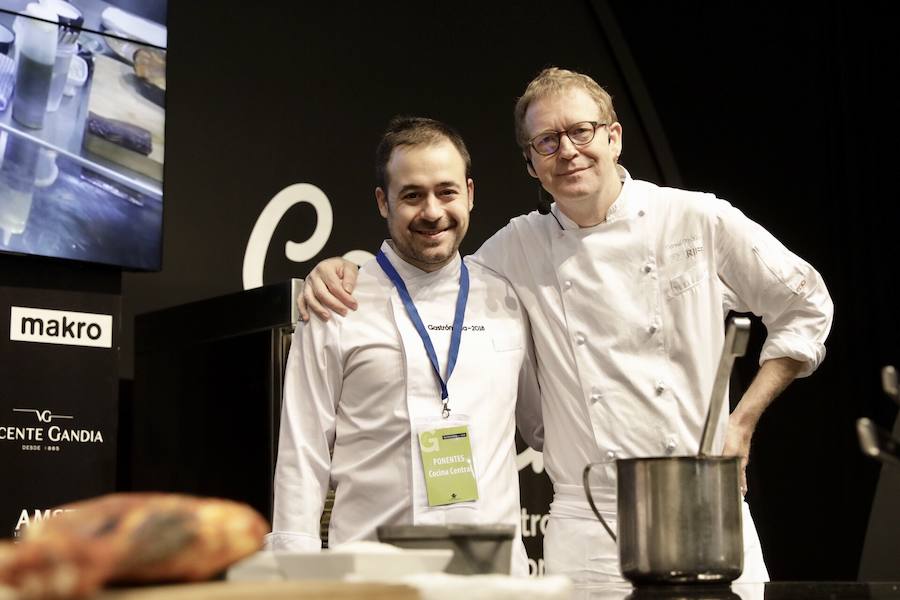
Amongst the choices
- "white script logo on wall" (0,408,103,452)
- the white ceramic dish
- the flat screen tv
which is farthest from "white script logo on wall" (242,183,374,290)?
the white ceramic dish

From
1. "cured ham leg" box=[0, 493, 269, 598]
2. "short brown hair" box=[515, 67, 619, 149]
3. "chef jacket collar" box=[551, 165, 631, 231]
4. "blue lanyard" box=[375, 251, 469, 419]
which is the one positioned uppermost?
"short brown hair" box=[515, 67, 619, 149]

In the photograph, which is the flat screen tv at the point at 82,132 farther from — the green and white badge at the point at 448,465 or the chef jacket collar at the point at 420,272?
the green and white badge at the point at 448,465

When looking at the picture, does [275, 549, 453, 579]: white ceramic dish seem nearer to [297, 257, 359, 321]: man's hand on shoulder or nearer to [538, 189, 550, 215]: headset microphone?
[297, 257, 359, 321]: man's hand on shoulder

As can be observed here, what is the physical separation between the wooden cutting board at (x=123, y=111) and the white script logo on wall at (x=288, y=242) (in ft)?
1.83

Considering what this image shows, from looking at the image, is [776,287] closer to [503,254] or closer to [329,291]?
[503,254]

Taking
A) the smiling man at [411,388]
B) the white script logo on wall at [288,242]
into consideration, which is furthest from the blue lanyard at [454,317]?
the white script logo on wall at [288,242]

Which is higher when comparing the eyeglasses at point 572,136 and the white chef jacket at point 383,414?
the eyeglasses at point 572,136

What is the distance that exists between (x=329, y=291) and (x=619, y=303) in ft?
1.60

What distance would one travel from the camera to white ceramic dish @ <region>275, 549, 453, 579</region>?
832mm

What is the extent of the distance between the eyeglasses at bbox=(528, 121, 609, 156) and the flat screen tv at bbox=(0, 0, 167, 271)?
3.23 ft

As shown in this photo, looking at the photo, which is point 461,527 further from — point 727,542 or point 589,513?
point 589,513

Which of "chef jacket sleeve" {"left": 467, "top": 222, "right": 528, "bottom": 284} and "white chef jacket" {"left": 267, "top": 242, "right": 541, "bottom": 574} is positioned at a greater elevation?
"chef jacket sleeve" {"left": 467, "top": 222, "right": 528, "bottom": 284}

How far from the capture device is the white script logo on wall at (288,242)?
10.5ft

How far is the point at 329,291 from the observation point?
2.04 meters
